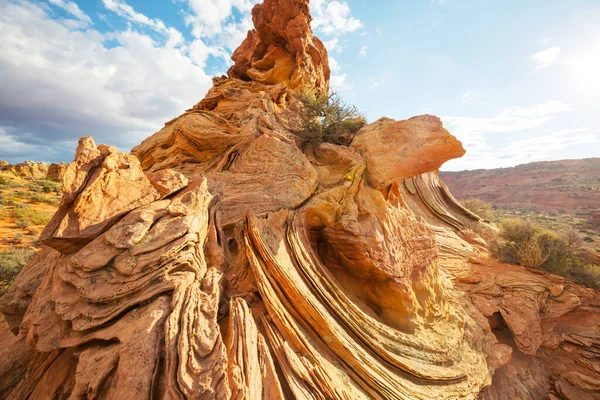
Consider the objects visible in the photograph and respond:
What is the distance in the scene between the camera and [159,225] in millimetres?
3221

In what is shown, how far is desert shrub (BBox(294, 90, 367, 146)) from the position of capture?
24.9ft

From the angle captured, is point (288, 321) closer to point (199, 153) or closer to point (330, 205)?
point (330, 205)

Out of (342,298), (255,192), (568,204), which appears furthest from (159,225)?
(568,204)

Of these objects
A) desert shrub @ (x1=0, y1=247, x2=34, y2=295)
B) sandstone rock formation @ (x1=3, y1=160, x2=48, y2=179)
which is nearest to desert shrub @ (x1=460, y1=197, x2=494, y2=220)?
desert shrub @ (x1=0, y1=247, x2=34, y2=295)

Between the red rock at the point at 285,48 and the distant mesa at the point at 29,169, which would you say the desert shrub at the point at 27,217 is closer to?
the red rock at the point at 285,48

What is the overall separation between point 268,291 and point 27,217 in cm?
1671

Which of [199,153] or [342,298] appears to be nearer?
[342,298]

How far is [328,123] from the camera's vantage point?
7.80 meters

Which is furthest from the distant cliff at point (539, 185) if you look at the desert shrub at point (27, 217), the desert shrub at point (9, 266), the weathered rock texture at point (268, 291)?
the desert shrub at point (27, 217)

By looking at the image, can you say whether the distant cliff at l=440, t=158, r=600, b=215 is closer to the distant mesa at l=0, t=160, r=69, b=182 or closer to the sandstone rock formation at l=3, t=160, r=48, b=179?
the distant mesa at l=0, t=160, r=69, b=182

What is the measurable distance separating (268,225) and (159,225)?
5.56 ft

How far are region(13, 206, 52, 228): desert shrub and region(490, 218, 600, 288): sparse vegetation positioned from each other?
2082cm

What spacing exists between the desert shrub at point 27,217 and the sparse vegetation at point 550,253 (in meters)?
20.8

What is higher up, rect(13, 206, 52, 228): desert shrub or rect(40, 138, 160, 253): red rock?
rect(40, 138, 160, 253): red rock
